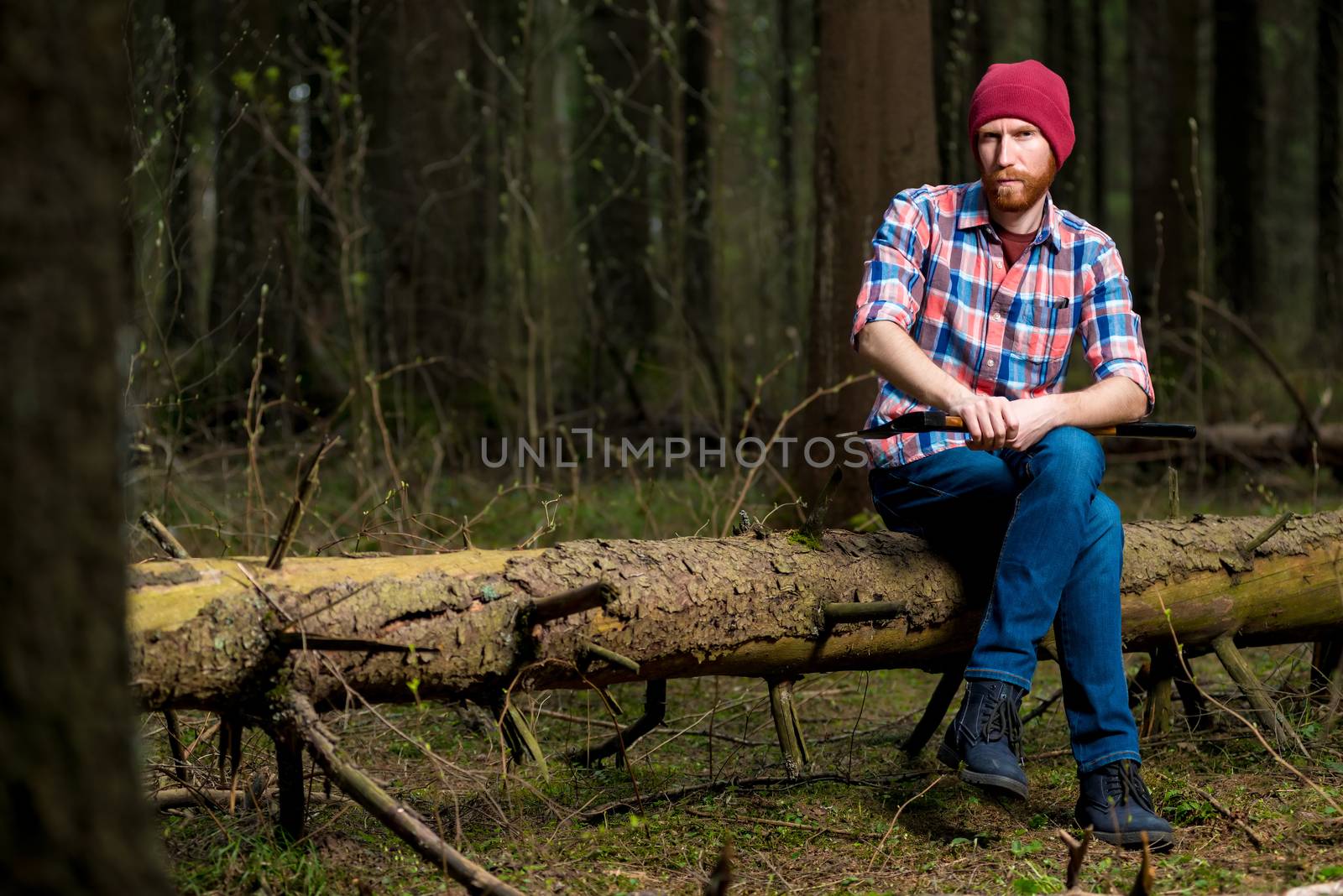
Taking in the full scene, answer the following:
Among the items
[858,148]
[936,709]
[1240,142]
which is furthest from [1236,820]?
[1240,142]

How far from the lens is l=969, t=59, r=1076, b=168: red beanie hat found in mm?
3309

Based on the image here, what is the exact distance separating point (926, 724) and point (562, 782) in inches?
43.6

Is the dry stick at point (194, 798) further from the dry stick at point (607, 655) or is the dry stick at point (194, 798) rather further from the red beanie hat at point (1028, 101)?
the red beanie hat at point (1028, 101)

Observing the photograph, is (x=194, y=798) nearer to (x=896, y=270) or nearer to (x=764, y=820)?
(x=764, y=820)

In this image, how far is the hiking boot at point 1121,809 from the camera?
9.53 ft

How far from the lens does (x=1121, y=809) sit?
2.96m

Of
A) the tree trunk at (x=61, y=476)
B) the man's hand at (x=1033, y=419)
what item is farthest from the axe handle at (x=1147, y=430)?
the tree trunk at (x=61, y=476)

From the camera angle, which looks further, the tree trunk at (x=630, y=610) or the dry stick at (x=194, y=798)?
the dry stick at (x=194, y=798)

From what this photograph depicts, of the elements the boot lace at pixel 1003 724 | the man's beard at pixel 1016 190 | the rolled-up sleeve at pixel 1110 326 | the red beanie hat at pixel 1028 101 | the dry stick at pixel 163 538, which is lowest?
the boot lace at pixel 1003 724

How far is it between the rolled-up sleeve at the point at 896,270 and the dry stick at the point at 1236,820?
56.7 inches

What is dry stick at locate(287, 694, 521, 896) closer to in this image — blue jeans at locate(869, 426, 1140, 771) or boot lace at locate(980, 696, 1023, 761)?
boot lace at locate(980, 696, 1023, 761)

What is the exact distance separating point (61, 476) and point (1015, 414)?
7.35ft

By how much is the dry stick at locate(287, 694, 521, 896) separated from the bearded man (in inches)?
46.6

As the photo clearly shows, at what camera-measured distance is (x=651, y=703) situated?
3359 millimetres
